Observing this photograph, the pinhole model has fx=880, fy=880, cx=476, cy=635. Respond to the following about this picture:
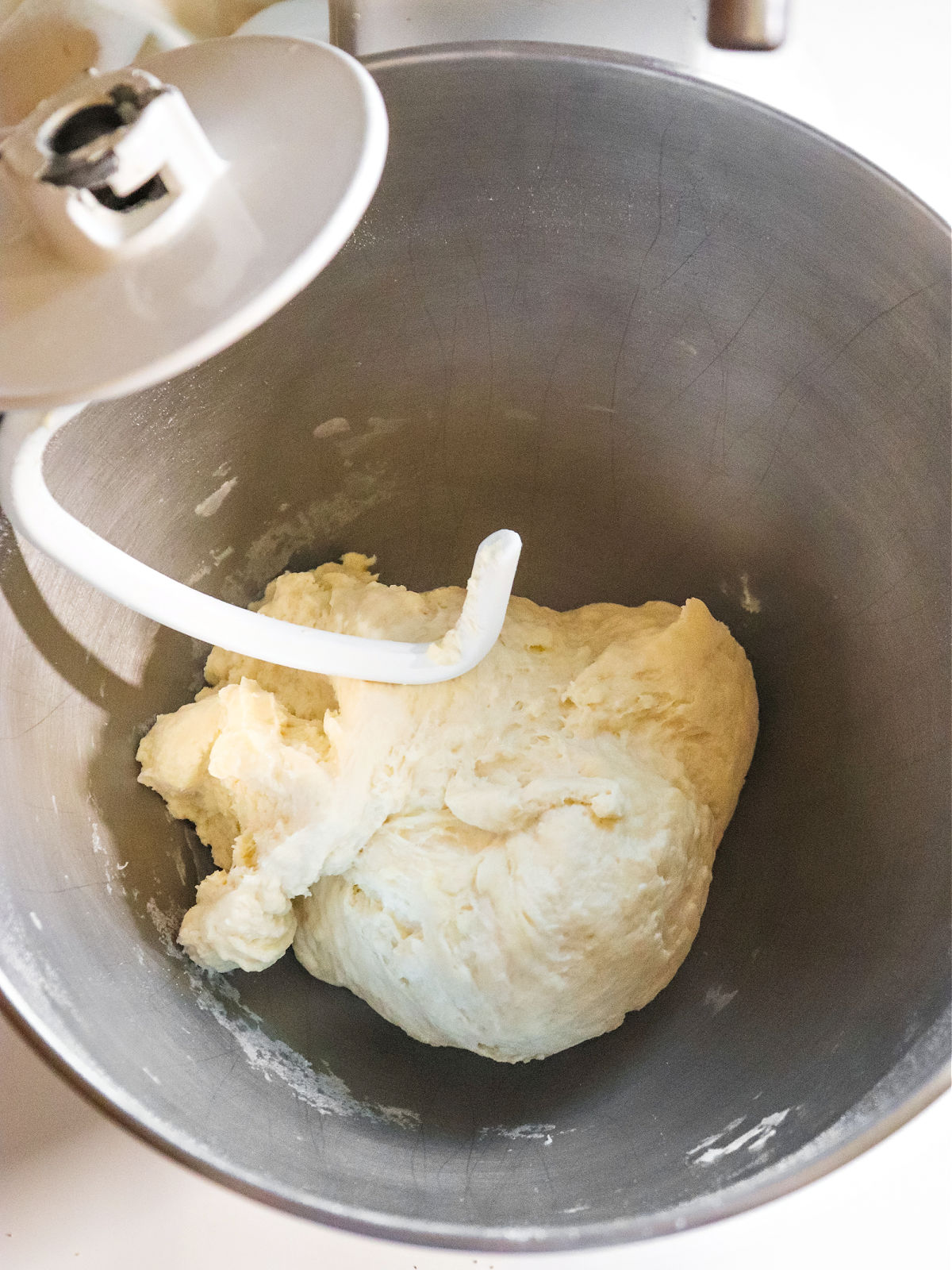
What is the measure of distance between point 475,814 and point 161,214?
0.70 meters

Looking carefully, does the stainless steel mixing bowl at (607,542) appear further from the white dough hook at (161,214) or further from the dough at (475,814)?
the white dough hook at (161,214)

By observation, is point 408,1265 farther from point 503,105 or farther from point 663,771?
point 503,105

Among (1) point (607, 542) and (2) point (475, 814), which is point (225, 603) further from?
(1) point (607, 542)

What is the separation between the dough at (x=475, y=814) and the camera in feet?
3.30

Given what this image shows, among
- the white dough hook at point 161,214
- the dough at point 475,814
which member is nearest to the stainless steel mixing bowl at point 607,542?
the dough at point 475,814

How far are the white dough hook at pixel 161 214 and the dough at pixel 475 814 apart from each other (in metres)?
0.52

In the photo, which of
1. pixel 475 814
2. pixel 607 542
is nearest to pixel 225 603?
pixel 475 814

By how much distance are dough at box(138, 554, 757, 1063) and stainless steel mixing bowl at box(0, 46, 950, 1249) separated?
7 cm

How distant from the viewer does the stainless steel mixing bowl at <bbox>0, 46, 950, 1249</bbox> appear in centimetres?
82

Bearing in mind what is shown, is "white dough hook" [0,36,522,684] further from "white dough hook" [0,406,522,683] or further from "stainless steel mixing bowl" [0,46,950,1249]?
"stainless steel mixing bowl" [0,46,950,1249]

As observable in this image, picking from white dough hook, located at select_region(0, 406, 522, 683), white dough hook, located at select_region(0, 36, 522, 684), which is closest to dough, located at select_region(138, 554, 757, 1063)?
white dough hook, located at select_region(0, 406, 522, 683)

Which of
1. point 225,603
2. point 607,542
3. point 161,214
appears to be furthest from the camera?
point 607,542

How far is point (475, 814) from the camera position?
1.05 m

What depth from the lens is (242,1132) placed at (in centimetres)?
81
